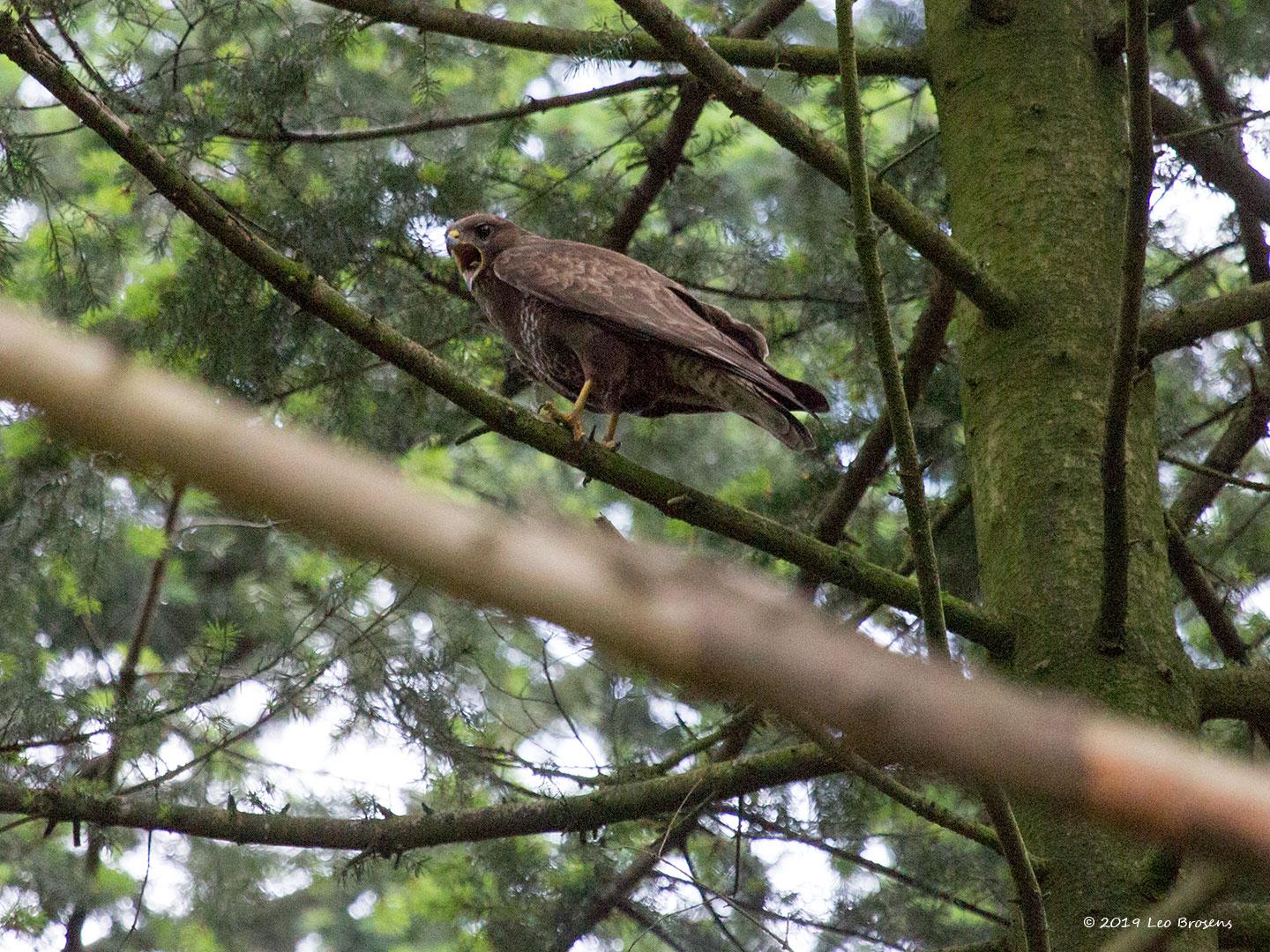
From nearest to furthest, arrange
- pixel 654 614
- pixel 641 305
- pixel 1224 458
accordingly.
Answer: pixel 654 614 → pixel 641 305 → pixel 1224 458

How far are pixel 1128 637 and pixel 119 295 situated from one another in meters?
4.70

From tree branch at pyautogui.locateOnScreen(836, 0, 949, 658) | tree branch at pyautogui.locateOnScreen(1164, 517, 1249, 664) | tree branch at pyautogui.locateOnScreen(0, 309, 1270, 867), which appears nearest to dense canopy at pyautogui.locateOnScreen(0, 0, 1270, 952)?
tree branch at pyautogui.locateOnScreen(1164, 517, 1249, 664)

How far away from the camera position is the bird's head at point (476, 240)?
4598 millimetres

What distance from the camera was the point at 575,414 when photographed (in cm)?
380

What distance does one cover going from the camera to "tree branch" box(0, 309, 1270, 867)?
0.73 m

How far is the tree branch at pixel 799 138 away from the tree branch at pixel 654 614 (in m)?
2.27

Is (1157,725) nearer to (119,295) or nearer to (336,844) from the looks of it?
(336,844)

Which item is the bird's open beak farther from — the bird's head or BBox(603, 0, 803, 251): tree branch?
BBox(603, 0, 803, 251): tree branch

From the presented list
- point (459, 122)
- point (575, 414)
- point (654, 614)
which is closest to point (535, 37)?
point (459, 122)

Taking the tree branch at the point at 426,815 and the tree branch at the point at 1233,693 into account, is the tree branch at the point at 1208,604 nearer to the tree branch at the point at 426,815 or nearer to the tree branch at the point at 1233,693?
the tree branch at the point at 1233,693

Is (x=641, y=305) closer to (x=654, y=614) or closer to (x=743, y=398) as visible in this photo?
(x=743, y=398)

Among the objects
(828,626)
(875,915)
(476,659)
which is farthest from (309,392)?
(828,626)

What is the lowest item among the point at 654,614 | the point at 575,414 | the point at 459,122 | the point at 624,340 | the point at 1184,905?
the point at 654,614

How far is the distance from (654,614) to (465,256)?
4066mm
